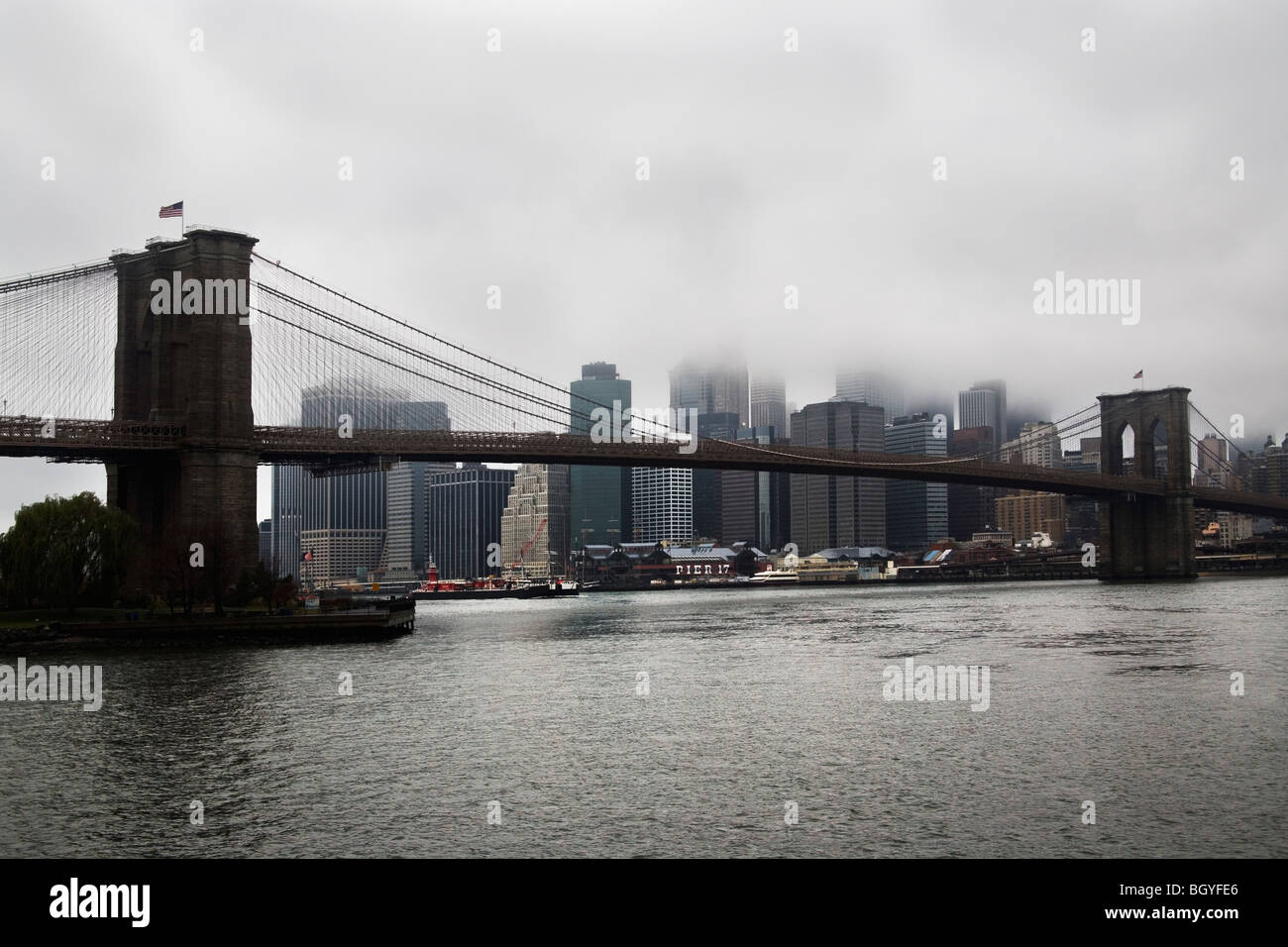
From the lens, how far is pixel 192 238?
66188 mm

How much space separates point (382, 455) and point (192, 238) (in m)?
16.3

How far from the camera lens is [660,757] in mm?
25047

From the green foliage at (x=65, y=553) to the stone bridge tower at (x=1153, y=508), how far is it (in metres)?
99.9

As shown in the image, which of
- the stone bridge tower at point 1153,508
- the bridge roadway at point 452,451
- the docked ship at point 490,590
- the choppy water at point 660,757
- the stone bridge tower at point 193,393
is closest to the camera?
the choppy water at point 660,757

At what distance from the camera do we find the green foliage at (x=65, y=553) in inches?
2320

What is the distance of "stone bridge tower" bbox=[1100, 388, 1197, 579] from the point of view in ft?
411

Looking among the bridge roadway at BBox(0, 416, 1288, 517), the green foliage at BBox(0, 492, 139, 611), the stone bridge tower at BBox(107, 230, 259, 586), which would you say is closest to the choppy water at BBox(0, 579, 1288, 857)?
the green foliage at BBox(0, 492, 139, 611)

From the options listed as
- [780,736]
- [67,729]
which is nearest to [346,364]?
[67,729]

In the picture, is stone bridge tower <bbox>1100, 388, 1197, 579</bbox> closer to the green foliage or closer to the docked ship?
the docked ship

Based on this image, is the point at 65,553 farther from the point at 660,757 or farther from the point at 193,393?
the point at 660,757

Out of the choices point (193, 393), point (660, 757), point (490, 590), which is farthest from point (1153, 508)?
point (660, 757)

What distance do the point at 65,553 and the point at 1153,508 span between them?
108997 mm

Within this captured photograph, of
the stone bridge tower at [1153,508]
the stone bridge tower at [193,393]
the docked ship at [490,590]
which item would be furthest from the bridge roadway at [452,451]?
the docked ship at [490,590]

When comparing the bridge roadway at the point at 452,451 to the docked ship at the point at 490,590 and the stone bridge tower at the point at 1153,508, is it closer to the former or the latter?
the stone bridge tower at the point at 1153,508
